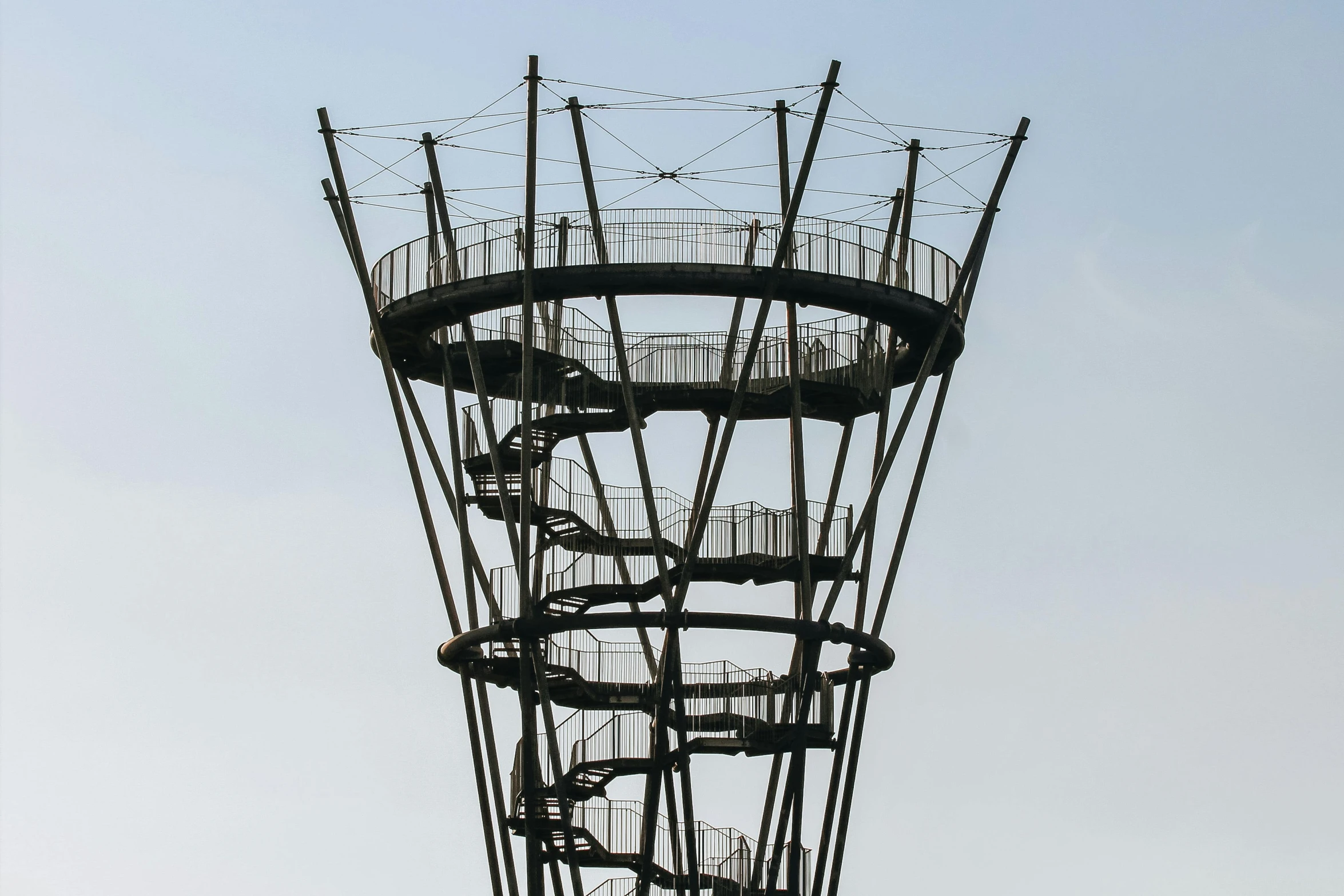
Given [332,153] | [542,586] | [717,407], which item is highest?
[332,153]

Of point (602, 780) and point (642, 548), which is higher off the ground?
point (642, 548)

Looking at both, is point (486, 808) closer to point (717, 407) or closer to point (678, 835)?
point (678, 835)

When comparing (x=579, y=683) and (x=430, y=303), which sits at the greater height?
(x=430, y=303)

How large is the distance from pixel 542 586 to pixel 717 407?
4860 mm

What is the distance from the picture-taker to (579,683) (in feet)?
153

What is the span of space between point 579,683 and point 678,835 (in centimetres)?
345

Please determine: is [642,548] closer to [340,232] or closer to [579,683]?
[579,683]

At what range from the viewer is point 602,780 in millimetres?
47062

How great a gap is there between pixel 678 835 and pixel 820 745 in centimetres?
345

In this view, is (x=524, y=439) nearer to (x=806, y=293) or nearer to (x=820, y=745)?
(x=806, y=293)

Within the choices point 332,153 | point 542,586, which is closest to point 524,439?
point 542,586

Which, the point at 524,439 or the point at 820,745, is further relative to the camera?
the point at 820,745

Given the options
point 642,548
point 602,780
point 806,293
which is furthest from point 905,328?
point 602,780

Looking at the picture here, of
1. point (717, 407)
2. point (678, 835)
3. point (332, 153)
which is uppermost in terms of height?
point (332, 153)
